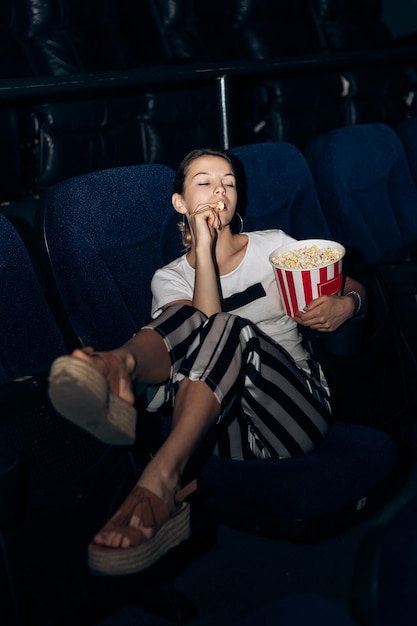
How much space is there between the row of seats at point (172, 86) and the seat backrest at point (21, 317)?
1609mm

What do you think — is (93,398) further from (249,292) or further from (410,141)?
(410,141)

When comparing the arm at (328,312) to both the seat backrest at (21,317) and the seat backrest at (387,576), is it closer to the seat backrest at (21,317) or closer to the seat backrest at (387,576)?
the seat backrest at (21,317)

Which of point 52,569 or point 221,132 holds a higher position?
point 221,132

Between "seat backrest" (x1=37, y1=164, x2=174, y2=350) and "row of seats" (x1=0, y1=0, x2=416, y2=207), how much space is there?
4.16ft

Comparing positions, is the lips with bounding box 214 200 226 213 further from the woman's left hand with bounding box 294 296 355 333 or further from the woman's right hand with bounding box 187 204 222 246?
the woman's left hand with bounding box 294 296 355 333

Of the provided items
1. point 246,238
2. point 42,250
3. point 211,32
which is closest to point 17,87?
point 42,250

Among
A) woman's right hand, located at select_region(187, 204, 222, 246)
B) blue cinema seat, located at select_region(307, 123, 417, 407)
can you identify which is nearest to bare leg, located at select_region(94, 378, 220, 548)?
→ woman's right hand, located at select_region(187, 204, 222, 246)

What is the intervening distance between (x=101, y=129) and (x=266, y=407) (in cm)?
261

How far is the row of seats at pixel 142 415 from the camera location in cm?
132

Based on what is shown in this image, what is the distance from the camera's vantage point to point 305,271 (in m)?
1.50

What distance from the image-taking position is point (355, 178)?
2494mm

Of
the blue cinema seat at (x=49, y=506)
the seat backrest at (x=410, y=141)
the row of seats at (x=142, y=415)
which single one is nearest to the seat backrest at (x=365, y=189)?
the seat backrest at (x=410, y=141)

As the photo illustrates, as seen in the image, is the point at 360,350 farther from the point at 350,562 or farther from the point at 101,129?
the point at 101,129

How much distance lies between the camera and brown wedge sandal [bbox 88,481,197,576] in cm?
115
